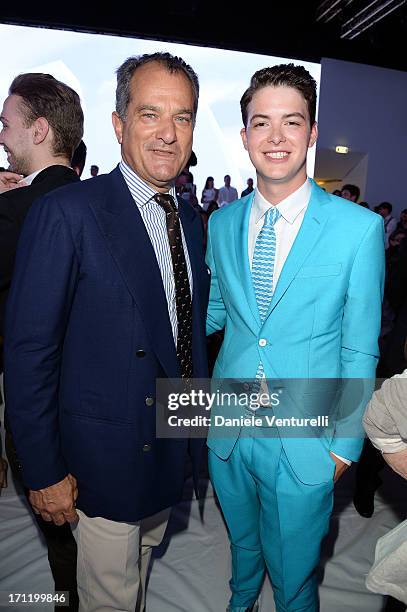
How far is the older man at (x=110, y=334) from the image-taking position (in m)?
1.28

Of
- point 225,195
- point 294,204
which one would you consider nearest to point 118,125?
point 294,204

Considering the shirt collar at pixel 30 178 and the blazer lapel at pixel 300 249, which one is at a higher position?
the shirt collar at pixel 30 178

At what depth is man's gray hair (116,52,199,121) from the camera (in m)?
1.45

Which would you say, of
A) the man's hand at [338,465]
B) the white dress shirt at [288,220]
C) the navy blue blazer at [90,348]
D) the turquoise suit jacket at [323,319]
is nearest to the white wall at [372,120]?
the white dress shirt at [288,220]

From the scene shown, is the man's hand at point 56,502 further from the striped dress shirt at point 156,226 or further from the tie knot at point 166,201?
the tie knot at point 166,201

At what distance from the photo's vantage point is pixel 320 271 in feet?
4.89

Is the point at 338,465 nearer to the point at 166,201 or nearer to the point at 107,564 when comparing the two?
the point at 107,564

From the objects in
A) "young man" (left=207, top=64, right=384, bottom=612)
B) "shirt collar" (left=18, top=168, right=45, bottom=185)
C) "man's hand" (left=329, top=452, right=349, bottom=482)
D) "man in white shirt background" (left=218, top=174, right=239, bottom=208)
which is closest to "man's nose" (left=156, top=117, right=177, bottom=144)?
"young man" (left=207, top=64, right=384, bottom=612)

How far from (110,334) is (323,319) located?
2.30 feet

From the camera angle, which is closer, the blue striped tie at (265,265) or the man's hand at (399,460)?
the man's hand at (399,460)

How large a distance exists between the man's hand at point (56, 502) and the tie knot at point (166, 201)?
93 centimetres

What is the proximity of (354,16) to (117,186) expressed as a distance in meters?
12.1

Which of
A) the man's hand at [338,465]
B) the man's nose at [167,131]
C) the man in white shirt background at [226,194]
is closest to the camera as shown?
the man's nose at [167,131]

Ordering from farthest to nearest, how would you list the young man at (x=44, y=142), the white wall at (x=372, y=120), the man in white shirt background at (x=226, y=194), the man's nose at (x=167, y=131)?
1. the white wall at (x=372, y=120)
2. the man in white shirt background at (x=226, y=194)
3. the young man at (x=44, y=142)
4. the man's nose at (x=167, y=131)
